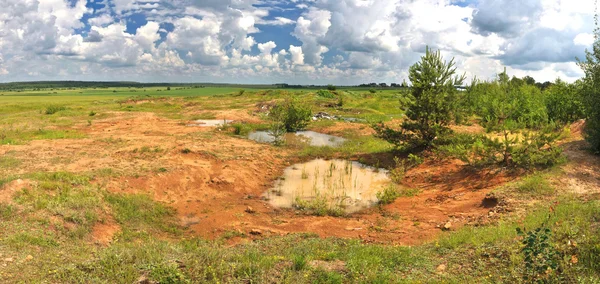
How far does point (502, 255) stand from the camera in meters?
5.71

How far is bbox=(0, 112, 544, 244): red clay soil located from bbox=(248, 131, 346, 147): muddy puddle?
3200 millimetres

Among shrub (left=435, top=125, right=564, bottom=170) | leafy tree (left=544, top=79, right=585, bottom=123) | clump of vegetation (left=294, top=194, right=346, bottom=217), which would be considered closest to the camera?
clump of vegetation (left=294, top=194, right=346, bottom=217)

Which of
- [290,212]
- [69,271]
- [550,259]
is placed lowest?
[290,212]

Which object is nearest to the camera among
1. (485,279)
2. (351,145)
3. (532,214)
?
(485,279)

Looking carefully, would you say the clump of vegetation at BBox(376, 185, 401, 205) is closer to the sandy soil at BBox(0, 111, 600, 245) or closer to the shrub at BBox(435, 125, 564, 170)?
the sandy soil at BBox(0, 111, 600, 245)

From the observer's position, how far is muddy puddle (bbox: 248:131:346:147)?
21.3 meters

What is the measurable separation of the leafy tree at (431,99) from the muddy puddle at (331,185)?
2967mm

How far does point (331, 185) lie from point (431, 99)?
6164mm

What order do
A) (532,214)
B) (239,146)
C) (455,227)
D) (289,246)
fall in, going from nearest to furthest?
1. (289,246)
2. (532,214)
3. (455,227)
4. (239,146)

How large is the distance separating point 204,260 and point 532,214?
7504mm

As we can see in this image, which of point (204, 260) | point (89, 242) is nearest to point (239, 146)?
point (89, 242)

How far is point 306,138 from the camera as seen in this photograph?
2306 cm

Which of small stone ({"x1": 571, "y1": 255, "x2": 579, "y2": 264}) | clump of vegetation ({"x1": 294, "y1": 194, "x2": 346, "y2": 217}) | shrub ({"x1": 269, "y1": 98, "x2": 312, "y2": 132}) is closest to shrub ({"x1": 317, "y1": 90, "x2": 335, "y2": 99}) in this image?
shrub ({"x1": 269, "y1": 98, "x2": 312, "y2": 132})

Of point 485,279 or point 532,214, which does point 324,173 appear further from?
point 485,279
